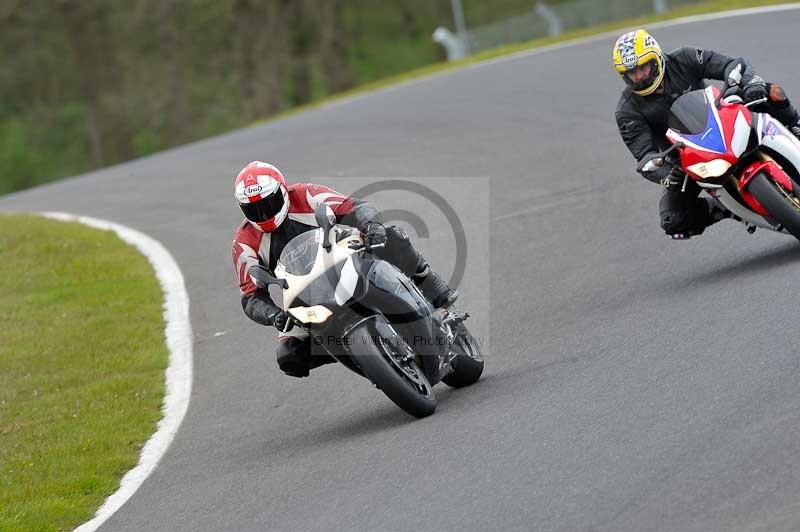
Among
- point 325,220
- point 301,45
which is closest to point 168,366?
point 325,220

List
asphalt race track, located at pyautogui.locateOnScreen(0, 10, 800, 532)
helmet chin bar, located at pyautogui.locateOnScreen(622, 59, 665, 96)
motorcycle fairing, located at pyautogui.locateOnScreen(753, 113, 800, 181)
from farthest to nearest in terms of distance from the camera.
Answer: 1. helmet chin bar, located at pyautogui.locateOnScreen(622, 59, 665, 96)
2. motorcycle fairing, located at pyautogui.locateOnScreen(753, 113, 800, 181)
3. asphalt race track, located at pyautogui.locateOnScreen(0, 10, 800, 532)

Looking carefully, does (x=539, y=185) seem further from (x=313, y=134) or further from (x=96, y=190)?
(x=96, y=190)

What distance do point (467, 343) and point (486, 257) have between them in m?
3.86

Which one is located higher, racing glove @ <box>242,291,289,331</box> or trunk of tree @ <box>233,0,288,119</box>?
racing glove @ <box>242,291,289,331</box>

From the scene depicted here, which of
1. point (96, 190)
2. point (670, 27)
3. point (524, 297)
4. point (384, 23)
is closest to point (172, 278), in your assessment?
point (524, 297)

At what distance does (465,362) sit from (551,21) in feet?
80.7

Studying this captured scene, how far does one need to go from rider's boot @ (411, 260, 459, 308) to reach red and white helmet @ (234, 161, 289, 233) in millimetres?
1009

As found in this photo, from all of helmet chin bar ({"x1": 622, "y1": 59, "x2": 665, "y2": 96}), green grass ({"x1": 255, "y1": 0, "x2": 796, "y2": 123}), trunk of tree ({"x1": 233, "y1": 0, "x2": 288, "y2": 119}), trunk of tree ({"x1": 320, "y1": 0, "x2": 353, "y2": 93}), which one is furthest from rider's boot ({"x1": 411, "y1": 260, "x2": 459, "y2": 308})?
trunk of tree ({"x1": 320, "y1": 0, "x2": 353, "y2": 93})

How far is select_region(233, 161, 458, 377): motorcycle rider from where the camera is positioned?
7789mm

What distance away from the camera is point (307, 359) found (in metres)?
8.07

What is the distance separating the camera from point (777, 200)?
28.6 ft

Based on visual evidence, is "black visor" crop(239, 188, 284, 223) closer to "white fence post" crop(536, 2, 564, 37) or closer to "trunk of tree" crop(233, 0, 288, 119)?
"white fence post" crop(536, 2, 564, 37)

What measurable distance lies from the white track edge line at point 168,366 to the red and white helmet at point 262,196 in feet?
5.41

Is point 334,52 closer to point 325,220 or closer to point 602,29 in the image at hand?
point 602,29
